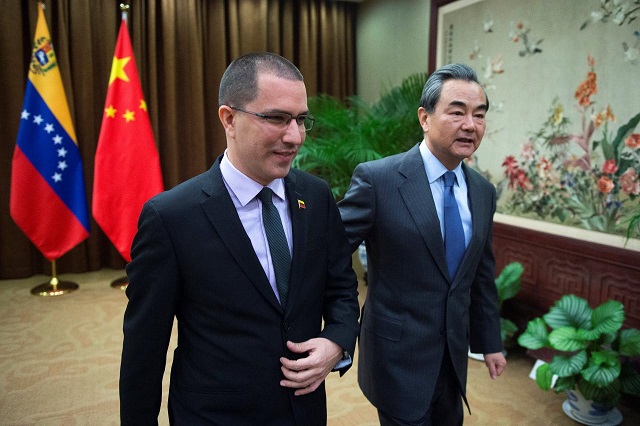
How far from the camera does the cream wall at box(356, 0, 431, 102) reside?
15.2 ft

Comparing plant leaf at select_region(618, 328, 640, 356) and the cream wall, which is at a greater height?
the cream wall

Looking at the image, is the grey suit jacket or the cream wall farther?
the cream wall

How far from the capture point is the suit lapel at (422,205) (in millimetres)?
1472

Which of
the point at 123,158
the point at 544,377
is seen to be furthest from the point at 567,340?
the point at 123,158

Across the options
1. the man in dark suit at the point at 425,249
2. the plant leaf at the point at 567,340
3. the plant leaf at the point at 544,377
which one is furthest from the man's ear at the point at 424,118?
the plant leaf at the point at 544,377

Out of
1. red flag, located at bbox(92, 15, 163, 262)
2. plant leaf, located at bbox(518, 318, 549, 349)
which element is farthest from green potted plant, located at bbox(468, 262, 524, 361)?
red flag, located at bbox(92, 15, 163, 262)

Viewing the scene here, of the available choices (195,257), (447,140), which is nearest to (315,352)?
(195,257)

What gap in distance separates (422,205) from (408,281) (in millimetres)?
226

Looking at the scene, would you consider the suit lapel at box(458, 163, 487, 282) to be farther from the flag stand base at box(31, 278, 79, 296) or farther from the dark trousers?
the flag stand base at box(31, 278, 79, 296)

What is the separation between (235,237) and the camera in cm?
109

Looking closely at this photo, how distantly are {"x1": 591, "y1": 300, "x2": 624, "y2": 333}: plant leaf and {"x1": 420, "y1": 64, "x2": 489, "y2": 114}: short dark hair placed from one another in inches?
55.9

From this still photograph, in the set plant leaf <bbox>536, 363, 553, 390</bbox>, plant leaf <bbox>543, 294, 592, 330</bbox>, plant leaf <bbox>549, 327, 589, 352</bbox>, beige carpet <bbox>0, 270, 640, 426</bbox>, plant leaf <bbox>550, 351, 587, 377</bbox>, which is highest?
plant leaf <bbox>543, 294, 592, 330</bbox>

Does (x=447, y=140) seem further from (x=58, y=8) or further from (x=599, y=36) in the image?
(x=58, y=8)

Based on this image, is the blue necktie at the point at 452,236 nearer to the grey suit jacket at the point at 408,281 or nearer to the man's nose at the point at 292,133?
the grey suit jacket at the point at 408,281
